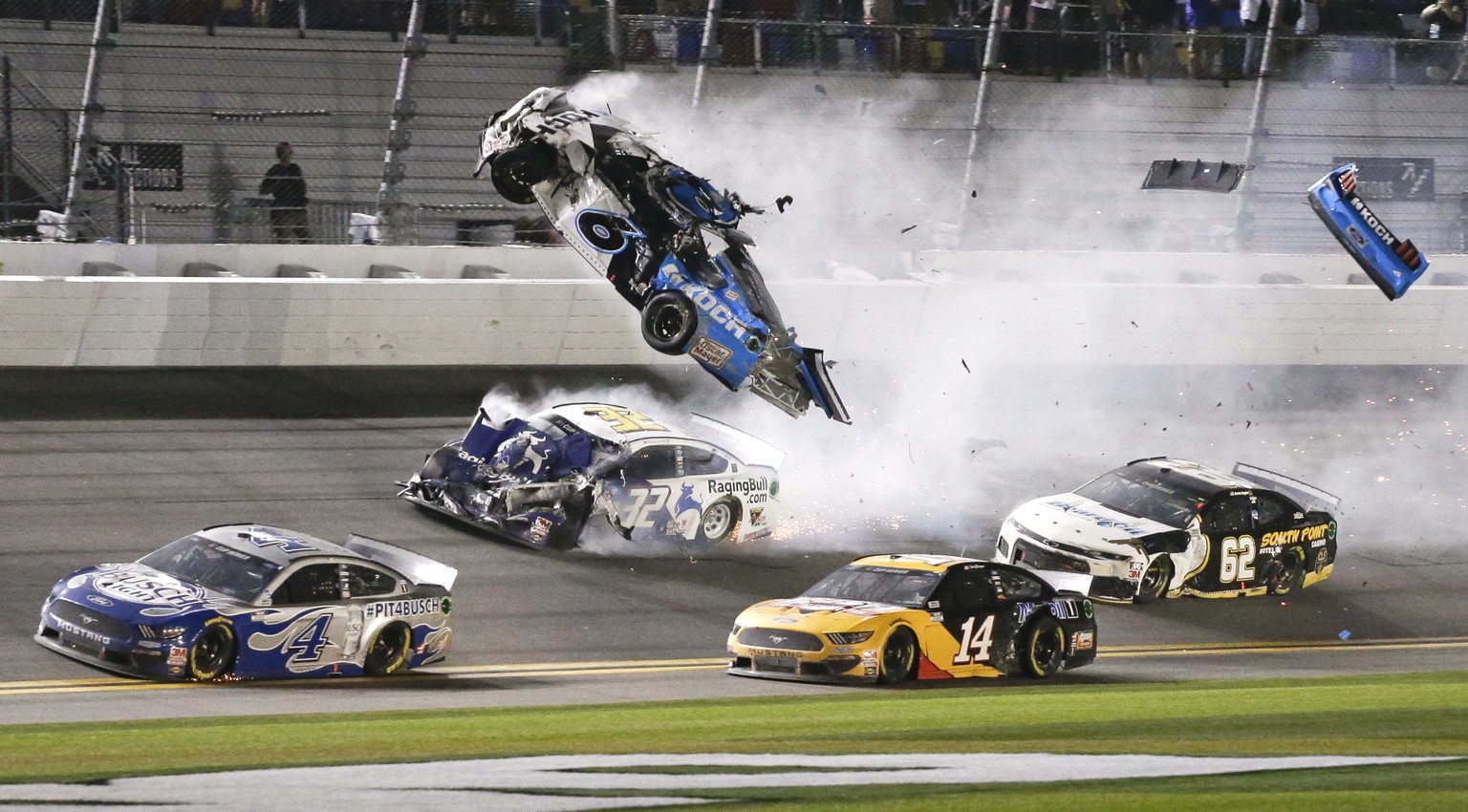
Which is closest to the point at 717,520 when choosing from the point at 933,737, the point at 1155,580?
the point at 1155,580

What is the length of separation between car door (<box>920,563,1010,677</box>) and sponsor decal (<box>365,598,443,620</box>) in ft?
10.6

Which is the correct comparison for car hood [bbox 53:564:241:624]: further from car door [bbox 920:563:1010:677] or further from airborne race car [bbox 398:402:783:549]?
car door [bbox 920:563:1010:677]

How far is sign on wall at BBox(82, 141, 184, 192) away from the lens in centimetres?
1944

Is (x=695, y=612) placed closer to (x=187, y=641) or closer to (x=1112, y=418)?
(x=187, y=641)

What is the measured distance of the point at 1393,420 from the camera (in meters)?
22.9

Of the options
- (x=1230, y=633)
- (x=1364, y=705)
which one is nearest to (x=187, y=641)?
(x=1364, y=705)

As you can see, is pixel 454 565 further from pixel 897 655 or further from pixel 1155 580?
pixel 1155 580

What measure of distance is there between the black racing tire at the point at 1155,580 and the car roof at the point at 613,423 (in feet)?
12.8

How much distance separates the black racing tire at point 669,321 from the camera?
1503 centimetres

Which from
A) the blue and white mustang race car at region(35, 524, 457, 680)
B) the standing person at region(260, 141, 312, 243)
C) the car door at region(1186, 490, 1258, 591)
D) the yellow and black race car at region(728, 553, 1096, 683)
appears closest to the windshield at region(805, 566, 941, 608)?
the yellow and black race car at region(728, 553, 1096, 683)

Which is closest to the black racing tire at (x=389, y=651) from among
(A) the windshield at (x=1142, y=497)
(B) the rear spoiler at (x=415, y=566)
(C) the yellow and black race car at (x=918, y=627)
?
(B) the rear spoiler at (x=415, y=566)

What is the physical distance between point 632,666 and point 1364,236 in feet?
30.1

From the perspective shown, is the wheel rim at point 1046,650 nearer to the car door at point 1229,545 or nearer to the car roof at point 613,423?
the car door at point 1229,545

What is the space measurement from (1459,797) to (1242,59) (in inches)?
701
